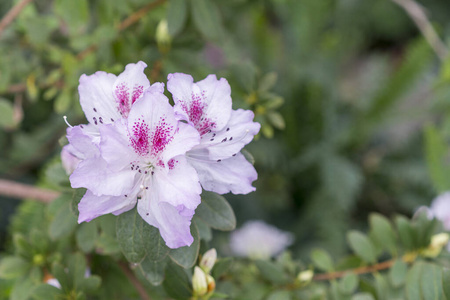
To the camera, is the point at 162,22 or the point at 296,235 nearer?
the point at 162,22

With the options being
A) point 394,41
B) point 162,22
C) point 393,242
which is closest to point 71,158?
point 162,22

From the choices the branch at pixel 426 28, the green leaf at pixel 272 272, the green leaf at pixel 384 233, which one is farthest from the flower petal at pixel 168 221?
the branch at pixel 426 28

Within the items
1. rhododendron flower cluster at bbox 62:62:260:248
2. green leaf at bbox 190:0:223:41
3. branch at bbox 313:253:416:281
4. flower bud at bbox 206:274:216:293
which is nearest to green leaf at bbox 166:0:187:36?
green leaf at bbox 190:0:223:41

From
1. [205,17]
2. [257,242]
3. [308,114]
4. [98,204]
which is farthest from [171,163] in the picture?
[308,114]

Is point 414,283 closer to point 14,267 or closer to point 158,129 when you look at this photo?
point 158,129

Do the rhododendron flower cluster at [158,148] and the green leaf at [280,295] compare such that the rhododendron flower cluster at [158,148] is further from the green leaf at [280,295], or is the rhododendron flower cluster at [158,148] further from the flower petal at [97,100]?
the green leaf at [280,295]

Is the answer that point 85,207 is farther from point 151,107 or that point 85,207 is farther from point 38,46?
point 38,46

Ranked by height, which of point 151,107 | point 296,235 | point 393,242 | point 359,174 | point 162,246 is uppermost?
point 151,107
